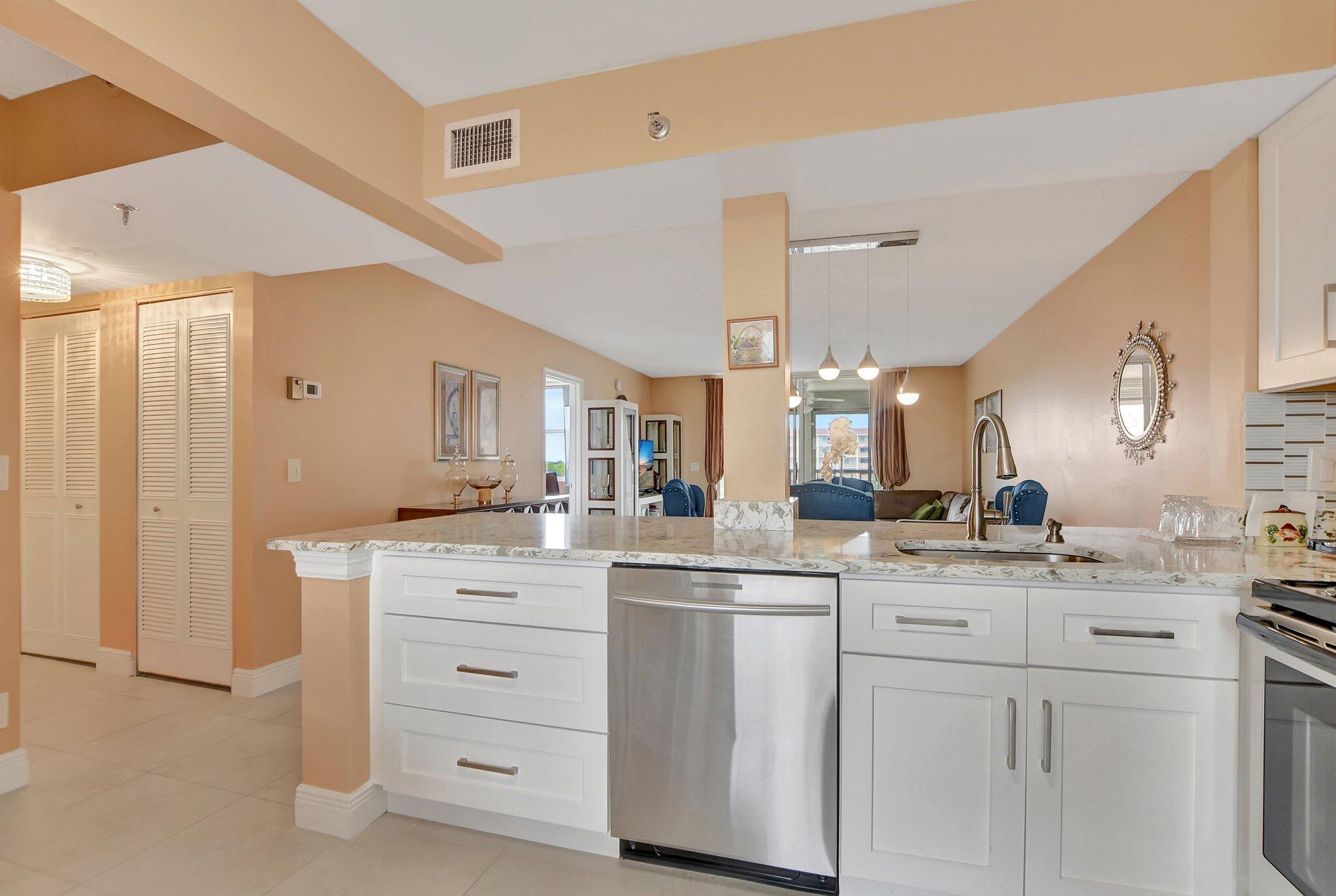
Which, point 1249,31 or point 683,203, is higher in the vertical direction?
point 1249,31

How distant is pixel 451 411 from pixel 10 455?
2438 millimetres

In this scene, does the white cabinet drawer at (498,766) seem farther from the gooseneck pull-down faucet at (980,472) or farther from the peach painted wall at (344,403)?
the peach painted wall at (344,403)

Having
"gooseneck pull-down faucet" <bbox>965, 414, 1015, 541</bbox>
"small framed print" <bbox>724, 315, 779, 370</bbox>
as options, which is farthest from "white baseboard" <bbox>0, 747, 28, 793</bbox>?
"gooseneck pull-down faucet" <bbox>965, 414, 1015, 541</bbox>

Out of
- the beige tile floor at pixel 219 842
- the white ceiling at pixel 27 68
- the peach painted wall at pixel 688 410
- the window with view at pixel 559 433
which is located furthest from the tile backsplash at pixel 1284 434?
the peach painted wall at pixel 688 410

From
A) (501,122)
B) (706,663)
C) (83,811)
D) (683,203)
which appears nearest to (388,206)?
(501,122)

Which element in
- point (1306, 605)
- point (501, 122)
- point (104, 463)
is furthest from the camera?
point (104, 463)

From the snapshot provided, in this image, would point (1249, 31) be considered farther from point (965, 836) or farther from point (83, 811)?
point (83, 811)

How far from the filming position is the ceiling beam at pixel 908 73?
1605mm

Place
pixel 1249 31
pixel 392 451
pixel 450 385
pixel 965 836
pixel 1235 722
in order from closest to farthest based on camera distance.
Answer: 1. pixel 1235 722
2. pixel 965 836
3. pixel 1249 31
4. pixel 392 451
5. pixel 450 385

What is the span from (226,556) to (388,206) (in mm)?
2086

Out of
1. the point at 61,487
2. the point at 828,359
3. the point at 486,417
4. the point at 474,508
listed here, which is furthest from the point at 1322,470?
the point at 61,487

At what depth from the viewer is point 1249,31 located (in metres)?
1.60

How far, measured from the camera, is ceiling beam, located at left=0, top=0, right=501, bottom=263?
138cm

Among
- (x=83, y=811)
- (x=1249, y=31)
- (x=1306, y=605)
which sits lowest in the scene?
(x=83, y=811)
